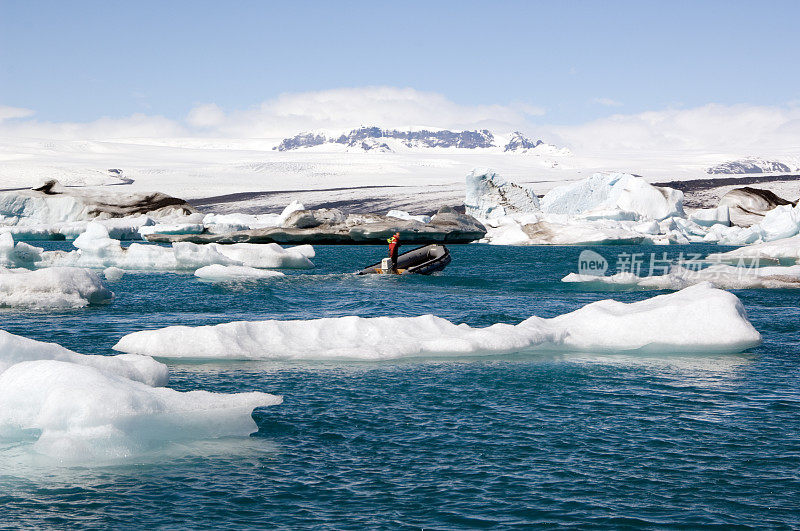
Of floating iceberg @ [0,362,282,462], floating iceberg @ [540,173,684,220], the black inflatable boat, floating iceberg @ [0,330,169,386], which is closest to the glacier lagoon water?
floating iceberg @ [0,362,282,462]

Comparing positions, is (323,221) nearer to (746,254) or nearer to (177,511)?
(746,254)

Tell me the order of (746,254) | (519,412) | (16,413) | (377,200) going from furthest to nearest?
(377,200)
(746,254)
(519,412)
(16,413)

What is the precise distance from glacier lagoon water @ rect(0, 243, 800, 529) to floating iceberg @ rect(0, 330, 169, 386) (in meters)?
0.83

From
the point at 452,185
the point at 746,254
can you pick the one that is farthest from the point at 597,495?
the point at 452,185

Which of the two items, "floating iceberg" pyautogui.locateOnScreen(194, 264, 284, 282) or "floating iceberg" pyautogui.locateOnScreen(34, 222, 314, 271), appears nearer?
"floating iceberg" pyautogui.locateOnScreen(194, 264, 284, 282)

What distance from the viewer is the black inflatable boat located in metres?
31.3

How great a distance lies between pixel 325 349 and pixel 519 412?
4.22 m

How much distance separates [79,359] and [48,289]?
11853 millimetres

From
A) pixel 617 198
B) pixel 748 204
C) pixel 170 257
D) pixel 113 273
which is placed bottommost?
pixel 113 273

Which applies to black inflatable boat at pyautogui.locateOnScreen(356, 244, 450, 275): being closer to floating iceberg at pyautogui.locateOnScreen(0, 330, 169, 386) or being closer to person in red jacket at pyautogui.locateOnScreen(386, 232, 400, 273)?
person in red jacket at pyautogui.locateOnScreen(386, 232, 400, 273)

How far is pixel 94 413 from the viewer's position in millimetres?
7797

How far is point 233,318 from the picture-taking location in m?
19.5

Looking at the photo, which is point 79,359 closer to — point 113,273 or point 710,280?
point 113,273

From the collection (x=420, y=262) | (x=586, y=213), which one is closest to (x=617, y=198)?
(x=586, y=213)
